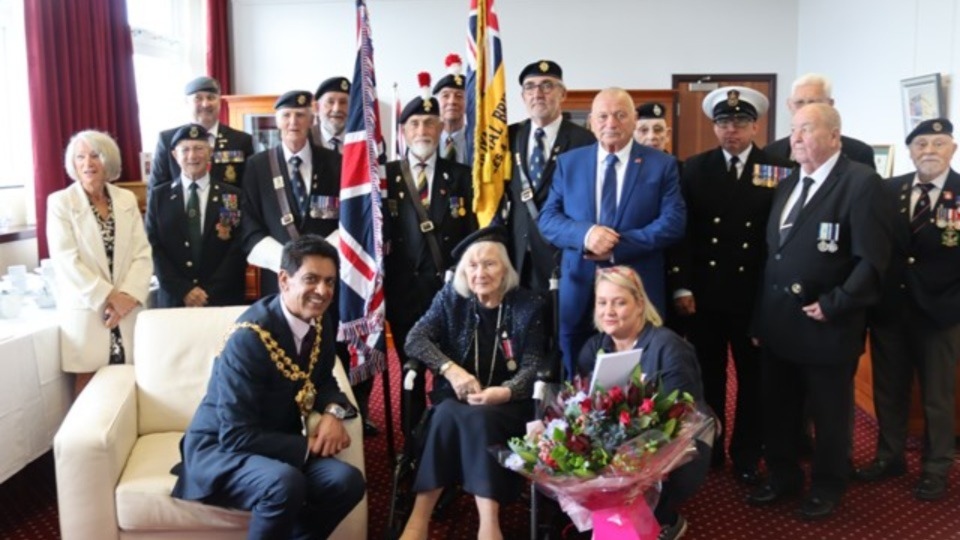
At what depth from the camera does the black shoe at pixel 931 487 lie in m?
3.09

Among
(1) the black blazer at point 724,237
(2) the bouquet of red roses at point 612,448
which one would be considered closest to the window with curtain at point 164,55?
(1) the black blazer at point 724,237

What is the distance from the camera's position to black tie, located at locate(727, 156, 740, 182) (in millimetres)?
3088

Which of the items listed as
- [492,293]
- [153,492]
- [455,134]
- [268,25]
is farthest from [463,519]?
[268,25]

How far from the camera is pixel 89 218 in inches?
121

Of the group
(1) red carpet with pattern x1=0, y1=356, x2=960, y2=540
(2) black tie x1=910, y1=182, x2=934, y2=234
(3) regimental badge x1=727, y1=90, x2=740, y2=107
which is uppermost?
(3) regimental badge x1=727, y1=90, x2=740, y2=107

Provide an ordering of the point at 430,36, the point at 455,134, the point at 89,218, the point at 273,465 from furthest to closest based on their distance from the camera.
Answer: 1. the point at 430,36
2. the point at 455,134
3. the point at 89,218
4. the point at 273,465

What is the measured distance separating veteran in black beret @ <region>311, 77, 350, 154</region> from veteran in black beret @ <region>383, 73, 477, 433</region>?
483 millimetres

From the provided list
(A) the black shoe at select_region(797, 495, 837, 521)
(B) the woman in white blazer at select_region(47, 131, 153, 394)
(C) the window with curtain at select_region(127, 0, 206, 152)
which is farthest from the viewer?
(C) the window with curtain at select_region(127, 0, 206, 152)

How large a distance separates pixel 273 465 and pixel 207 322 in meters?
0.79

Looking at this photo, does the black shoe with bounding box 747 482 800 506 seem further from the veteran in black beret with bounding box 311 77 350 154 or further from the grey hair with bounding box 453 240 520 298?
the veteran in black beret with bounding box 311 77 350 154

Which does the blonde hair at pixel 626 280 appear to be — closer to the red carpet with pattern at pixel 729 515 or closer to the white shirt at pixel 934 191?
the red carpet with pattern at pixel 729 515

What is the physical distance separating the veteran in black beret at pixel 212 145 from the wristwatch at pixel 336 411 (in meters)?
1.66

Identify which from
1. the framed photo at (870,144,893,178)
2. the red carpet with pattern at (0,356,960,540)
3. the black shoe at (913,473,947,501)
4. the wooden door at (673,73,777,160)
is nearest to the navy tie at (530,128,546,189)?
the red carpet with pattern at (0,356,960,540)

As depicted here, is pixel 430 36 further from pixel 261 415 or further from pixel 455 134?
pixel 261 415
